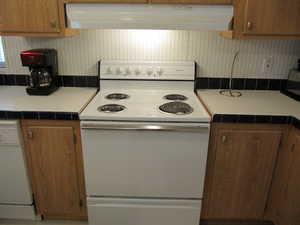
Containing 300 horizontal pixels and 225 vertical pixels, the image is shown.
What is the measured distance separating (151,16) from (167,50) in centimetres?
44

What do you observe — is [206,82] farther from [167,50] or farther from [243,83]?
[167,50]

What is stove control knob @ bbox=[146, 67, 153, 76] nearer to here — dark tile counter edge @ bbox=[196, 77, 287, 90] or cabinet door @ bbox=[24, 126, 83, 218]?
dark tile counter edge @ bbox=[196, 77, 287, 90]

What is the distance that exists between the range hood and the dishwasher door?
0.87 metres

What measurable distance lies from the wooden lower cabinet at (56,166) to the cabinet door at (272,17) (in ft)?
4.55

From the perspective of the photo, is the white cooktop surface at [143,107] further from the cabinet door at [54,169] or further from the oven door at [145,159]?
the cabinet door at [54,169]

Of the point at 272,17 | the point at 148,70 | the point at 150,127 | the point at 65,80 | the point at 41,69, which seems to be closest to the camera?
the point at 150,127

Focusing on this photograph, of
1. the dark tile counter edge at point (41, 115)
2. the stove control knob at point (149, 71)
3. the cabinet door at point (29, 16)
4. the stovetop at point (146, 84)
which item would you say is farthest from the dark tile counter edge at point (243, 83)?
the cabinet door at point (29, 16)

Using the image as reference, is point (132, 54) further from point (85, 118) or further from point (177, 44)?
point (85, 118)

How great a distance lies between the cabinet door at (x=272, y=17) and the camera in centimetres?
160

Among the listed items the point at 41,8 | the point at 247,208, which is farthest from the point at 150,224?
the point at 41,8

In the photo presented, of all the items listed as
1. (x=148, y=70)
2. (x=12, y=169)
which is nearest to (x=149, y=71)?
(x=148, y=70)

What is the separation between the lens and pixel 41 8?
1647 mm

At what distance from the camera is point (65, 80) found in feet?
6.95

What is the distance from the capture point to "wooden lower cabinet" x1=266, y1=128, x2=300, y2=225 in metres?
1.52
